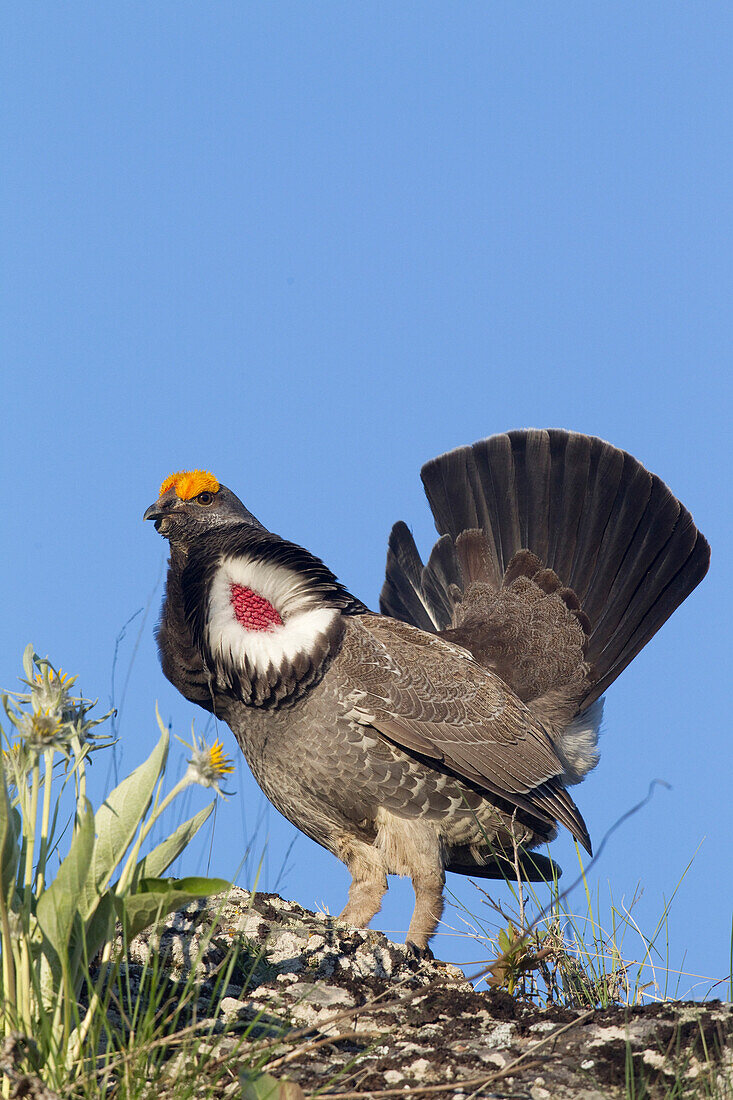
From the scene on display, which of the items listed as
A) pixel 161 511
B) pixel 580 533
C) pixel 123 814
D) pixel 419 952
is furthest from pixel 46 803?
pixel 580 533

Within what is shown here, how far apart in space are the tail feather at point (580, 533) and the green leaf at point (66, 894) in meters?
5.54

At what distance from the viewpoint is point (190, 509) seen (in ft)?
21.4

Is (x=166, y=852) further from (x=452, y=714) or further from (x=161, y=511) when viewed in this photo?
(x=161, y=511)

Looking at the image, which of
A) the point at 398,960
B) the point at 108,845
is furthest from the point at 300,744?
the point at 108,845

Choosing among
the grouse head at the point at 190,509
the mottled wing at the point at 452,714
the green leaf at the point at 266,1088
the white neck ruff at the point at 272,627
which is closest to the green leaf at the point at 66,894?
the green leaf at the point at 266,1088

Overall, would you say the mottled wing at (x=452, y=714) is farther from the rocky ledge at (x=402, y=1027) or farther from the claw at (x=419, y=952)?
the rocky ledge at (x=402, y=1027)

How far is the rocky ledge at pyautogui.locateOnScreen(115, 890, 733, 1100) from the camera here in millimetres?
3273

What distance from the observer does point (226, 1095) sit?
2.99m

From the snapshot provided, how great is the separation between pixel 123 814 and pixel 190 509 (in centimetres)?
351

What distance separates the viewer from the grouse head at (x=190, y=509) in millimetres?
6488

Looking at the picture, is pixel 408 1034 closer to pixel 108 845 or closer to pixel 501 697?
pixel 108 845

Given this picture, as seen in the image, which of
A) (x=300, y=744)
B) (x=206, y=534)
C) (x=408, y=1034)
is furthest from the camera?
(x=206, y=534)

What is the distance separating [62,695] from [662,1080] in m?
2.06

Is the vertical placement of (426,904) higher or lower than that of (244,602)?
lower
